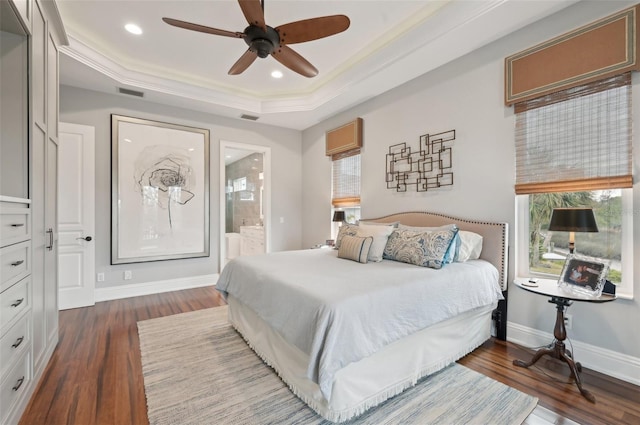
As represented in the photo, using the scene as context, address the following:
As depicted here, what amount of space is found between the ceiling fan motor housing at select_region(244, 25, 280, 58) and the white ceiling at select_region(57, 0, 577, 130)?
0.63 meters

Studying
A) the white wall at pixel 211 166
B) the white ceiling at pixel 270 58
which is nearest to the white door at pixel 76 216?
the white wall at pixel 211 166

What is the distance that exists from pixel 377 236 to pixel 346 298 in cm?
138

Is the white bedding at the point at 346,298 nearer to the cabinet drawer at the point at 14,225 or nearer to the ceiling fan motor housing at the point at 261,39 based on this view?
the cabinet drawer at the point at 14,225

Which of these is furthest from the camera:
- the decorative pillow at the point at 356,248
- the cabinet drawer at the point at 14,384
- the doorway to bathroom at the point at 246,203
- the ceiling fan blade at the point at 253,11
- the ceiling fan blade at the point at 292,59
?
the doorway to bathroom at the point at 246,203

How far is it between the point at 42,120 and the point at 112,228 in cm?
215

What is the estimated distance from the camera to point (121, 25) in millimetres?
2893

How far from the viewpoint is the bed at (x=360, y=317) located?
1.56m

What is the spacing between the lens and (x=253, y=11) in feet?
6.41

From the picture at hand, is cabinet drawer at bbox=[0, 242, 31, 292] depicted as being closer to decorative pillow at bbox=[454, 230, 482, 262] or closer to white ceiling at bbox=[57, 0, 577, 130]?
white ceiling at bbox=[57, 0, 577, 130]

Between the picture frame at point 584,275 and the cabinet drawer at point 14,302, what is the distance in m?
3.54

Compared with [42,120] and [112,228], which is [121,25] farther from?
[112,228]

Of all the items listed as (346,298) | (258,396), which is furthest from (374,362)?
(258,396)

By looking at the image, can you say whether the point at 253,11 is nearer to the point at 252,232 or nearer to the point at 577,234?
the point at 577,234

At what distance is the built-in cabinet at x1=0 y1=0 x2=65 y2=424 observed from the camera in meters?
1.55
